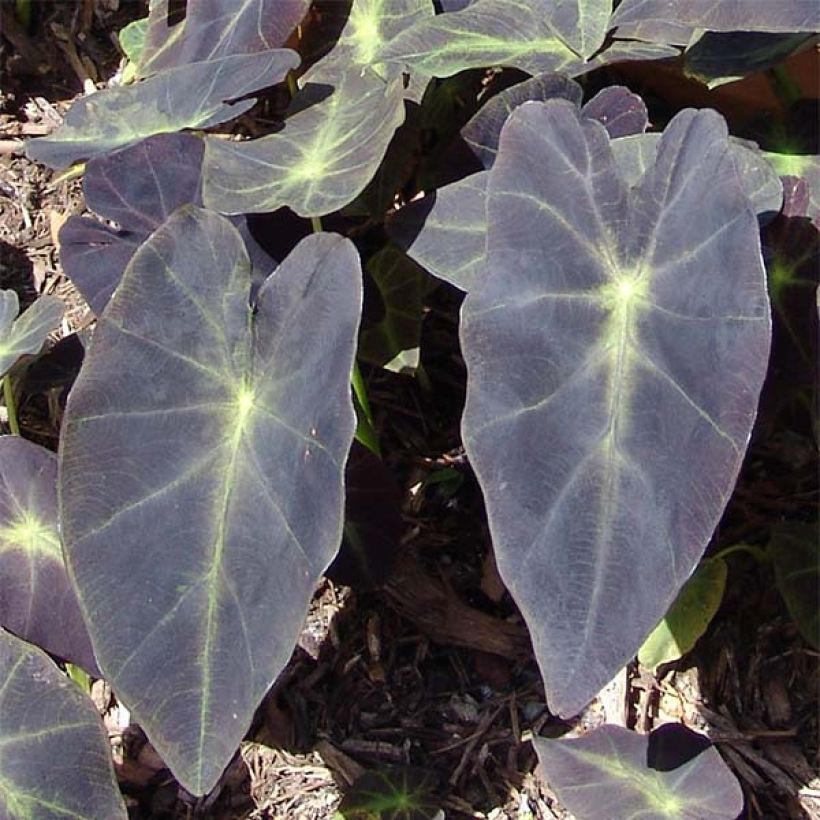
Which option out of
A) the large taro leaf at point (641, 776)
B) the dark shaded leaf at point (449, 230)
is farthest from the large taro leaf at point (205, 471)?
the large taro leaf at point (641, 776)

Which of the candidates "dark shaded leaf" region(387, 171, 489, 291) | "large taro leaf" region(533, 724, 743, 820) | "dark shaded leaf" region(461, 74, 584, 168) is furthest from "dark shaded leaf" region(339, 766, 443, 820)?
"dark shaded leaf" region(461, 74, 584, 168)

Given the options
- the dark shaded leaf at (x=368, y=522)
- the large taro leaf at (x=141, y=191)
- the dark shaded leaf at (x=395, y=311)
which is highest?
the large taro leaf at (x=141, y=191)

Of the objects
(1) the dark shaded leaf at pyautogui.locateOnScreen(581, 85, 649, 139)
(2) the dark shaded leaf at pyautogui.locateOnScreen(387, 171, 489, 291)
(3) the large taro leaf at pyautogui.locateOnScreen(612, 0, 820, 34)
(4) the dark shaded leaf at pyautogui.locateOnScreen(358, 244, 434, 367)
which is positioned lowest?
(4) the dark shaded leaf at pyautogui.locateOnScreen(358, 244, 434, 367)

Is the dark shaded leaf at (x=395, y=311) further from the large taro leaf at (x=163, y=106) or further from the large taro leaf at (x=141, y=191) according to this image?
the large taro leaf at (x=163, y=106)

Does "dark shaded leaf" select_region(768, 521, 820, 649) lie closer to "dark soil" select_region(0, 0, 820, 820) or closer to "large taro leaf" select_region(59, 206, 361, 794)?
"dark soil" select_region(0, 0, 820, 820)

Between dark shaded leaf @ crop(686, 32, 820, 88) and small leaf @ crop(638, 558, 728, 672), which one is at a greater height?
dark shaded leaf @ crop(686, 32, 820, 88)

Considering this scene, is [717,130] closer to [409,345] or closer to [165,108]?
[409,345]

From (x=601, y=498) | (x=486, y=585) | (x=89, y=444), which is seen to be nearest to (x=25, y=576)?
(x=89, y=444)
